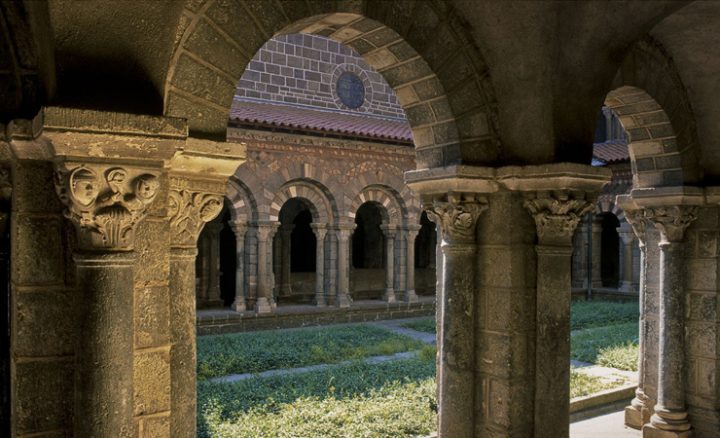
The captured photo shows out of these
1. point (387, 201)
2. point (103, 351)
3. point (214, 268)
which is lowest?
point (214, 268)

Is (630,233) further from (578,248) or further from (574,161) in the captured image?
(574,161)

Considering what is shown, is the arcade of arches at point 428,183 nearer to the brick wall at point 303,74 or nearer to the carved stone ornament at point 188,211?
the carved stone ornament at point 188,211

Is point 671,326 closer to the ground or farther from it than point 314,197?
closer to the ground

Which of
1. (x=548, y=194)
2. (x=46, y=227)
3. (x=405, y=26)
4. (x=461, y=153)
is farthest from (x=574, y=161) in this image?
(x=46, y=227)

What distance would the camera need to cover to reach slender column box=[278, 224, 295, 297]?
593 inches

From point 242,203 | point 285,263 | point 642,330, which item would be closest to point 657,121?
point 642,330

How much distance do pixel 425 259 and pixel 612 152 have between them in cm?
625

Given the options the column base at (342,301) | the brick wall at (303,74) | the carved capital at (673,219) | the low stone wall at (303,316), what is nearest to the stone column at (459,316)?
the carved capital at (673,219)

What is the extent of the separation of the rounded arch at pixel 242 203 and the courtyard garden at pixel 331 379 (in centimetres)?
246

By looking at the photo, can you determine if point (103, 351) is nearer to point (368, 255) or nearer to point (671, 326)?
point (671, 326)

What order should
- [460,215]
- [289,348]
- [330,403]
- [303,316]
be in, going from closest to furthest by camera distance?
[460,215] < [330,403] < [289,348] < [303,316]

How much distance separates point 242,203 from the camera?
12516 millimetres

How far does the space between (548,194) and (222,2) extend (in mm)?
2243

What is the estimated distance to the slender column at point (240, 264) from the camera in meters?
12.5
